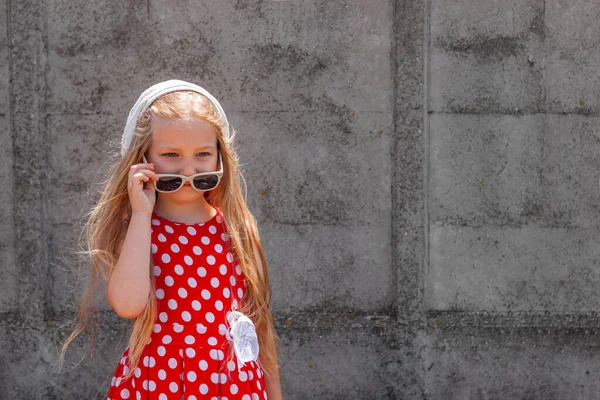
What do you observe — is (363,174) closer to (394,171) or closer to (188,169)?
(394,171)

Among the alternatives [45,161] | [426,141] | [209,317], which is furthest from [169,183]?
[426,141]

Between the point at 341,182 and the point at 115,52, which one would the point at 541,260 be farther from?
the point at 115,52

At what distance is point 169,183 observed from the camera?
2477 millimetres

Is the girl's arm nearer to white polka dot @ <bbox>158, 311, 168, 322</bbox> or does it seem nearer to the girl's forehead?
white polka dot @ <bbox>158, 311, 168, 322</bbox>

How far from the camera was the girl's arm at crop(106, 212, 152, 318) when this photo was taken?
2.39m

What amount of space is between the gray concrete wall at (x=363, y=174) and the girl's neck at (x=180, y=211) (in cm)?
118

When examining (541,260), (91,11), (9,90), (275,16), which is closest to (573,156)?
(541,260)

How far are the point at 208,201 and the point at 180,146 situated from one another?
0.31 m

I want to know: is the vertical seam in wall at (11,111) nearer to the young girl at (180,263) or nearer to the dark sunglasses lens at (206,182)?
the young girl at (180,263)

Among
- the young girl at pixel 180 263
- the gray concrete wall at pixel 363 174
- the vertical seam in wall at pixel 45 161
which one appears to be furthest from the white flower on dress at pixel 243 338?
the vertical seam in wall at pixel 45 161

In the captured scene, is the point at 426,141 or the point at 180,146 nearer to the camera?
the point at 180,146

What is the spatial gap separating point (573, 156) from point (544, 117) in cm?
22

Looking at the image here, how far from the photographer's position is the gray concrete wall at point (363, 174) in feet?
12.3

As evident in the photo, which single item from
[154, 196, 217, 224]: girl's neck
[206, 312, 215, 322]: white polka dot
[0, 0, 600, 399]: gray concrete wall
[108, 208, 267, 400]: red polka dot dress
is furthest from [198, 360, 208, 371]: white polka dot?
[0, 0, 600, 399]: gray concrete wall
